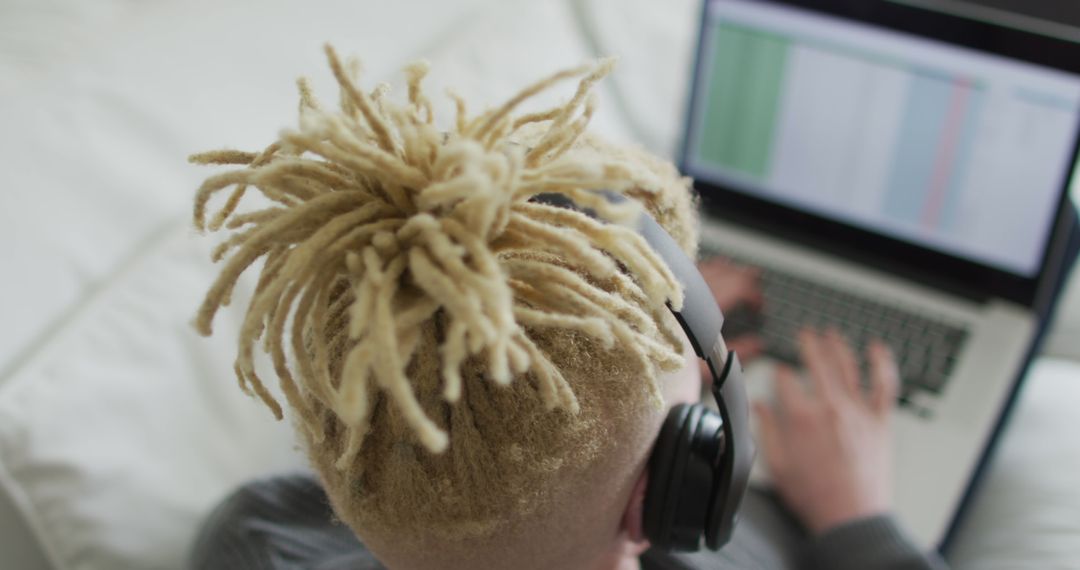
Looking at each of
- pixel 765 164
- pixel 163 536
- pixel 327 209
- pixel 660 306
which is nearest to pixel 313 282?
pixel 327 209

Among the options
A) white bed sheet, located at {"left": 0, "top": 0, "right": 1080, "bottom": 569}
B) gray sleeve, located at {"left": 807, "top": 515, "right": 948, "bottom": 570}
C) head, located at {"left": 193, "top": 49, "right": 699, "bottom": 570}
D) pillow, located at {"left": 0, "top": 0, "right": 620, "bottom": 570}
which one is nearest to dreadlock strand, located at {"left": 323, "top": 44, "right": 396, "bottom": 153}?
head, located at {"left": 193, "top": 49, "right": 699, "bottom": 570}

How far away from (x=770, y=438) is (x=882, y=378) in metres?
0.15

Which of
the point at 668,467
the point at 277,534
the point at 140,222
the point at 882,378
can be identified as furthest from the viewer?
the point at 882,378

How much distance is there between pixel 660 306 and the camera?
45 centimetres

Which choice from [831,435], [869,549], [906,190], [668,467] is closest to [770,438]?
[831,435]

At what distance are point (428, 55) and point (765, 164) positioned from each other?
44 centimetres

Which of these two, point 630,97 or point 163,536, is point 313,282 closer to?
point 163,536

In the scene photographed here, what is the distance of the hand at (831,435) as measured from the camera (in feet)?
2.85

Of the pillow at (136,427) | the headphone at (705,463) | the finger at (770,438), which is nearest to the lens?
the headphone at (705,463)

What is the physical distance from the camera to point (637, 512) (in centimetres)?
55

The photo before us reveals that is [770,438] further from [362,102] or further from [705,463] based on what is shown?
[362,102]

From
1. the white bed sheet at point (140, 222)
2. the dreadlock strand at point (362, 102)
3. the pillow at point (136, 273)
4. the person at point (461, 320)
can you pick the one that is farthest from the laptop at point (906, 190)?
the dreadlock strand at point (362, 102)

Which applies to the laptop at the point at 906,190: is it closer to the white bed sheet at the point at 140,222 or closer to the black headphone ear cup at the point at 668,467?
the white bed sheet at the point at 140,222

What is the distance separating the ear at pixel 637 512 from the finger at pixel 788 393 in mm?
439
